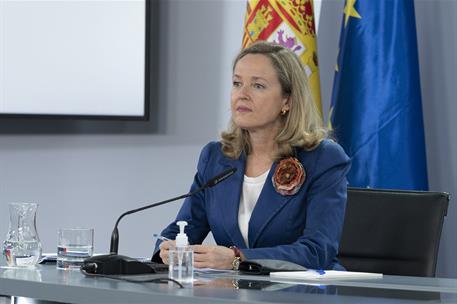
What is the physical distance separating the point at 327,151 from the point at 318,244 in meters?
0.34

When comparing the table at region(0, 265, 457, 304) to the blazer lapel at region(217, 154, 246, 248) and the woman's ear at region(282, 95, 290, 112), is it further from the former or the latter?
the woman's ear at region(282, 95, 290, 112)

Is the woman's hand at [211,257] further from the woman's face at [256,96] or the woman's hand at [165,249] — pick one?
the woman's face at [256,96]

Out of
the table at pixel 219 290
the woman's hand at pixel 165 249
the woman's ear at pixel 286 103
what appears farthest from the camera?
the woman's ear at pixel 286 103

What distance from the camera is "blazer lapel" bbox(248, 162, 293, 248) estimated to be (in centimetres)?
299

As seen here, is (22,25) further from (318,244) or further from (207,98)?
(318,244)

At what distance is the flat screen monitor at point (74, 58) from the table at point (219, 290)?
1988 mm

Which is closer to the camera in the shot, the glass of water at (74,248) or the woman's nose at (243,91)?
the glass of water at (74,248)

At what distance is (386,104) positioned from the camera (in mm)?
4055

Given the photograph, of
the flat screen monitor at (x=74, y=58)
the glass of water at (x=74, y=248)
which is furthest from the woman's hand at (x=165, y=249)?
the flat screen monitor at (x=74, y=58)

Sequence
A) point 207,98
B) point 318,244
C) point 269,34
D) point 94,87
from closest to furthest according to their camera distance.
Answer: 1. point 318,244
2. point 269,34
3. point 94,87
4. point 207,98

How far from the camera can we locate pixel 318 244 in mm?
2863

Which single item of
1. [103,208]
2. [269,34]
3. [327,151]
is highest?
[269,34]

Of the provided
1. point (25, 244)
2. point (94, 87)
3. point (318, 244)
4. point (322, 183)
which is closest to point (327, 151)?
point (322, 183)

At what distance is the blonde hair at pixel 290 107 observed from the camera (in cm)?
317
